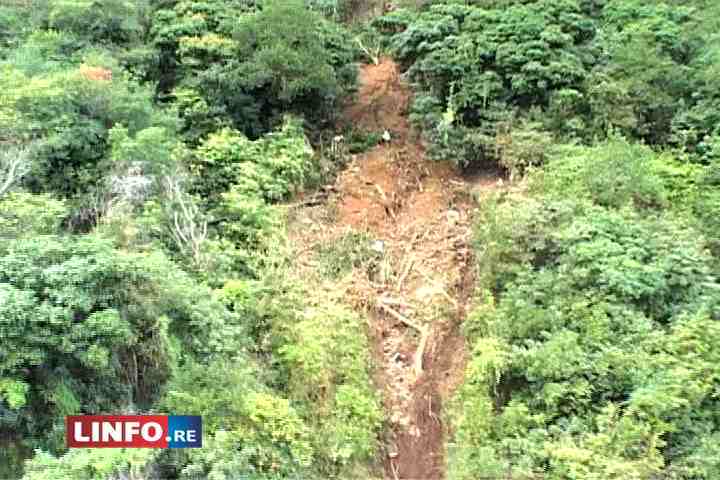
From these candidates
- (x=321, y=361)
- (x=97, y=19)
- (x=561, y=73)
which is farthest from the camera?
(x=97, y=19)

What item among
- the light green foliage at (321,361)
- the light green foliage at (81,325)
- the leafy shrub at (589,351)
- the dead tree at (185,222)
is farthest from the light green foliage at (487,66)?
the light green foliage at (81,325)

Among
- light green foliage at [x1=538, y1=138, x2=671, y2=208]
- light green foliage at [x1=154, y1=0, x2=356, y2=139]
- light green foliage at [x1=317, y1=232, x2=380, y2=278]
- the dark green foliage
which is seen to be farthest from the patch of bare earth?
light green foliage at [x1=538, y1=138, x2=671, y2=208]

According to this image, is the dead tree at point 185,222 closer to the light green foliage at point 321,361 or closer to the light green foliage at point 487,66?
the light green foliage at point 321,361

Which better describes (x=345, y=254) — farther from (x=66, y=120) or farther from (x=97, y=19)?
(x=97, y=19)

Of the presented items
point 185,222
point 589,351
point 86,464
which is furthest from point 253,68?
point 86,464

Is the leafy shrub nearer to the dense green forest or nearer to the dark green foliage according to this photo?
the dense green forest
